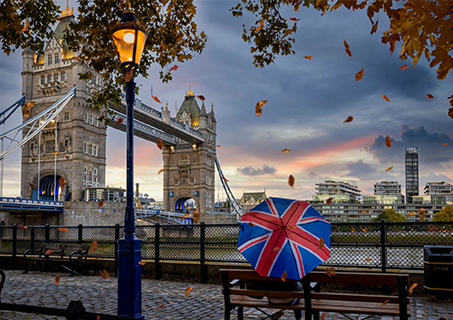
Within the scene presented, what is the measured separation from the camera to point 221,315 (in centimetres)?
570

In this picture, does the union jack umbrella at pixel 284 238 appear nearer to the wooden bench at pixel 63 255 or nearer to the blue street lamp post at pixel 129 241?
the blue street lamp post at pixel 129 241

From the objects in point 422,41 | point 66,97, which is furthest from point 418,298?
point 66,97

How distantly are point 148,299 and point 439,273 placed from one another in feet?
15.4

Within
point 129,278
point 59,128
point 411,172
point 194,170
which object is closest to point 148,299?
point 129,278

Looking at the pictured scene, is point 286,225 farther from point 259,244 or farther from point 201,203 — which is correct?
point 201,203

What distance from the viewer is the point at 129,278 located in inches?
197

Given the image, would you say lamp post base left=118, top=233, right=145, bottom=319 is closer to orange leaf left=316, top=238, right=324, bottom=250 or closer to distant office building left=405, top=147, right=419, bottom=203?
orange leaf left=316, top=238, right=324, bottom=250

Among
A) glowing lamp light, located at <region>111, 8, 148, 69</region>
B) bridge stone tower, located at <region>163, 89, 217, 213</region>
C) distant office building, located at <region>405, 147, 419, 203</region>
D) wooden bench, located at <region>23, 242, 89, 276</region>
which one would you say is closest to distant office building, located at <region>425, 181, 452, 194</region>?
distant office building, located at <region>405, 147, 419, 203</region>

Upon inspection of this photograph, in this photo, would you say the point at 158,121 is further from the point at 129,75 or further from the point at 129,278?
the point at 129,278

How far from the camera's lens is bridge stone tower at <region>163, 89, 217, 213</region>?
74.9 m

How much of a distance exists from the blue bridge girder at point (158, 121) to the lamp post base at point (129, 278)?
40191 mm

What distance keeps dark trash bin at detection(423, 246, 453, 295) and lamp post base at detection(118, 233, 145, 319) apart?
14.4 ft

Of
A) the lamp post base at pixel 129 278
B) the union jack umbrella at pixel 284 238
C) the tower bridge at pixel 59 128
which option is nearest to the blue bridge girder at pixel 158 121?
the tower bridge at pixel 59 128

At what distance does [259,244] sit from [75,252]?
24.4 ft
